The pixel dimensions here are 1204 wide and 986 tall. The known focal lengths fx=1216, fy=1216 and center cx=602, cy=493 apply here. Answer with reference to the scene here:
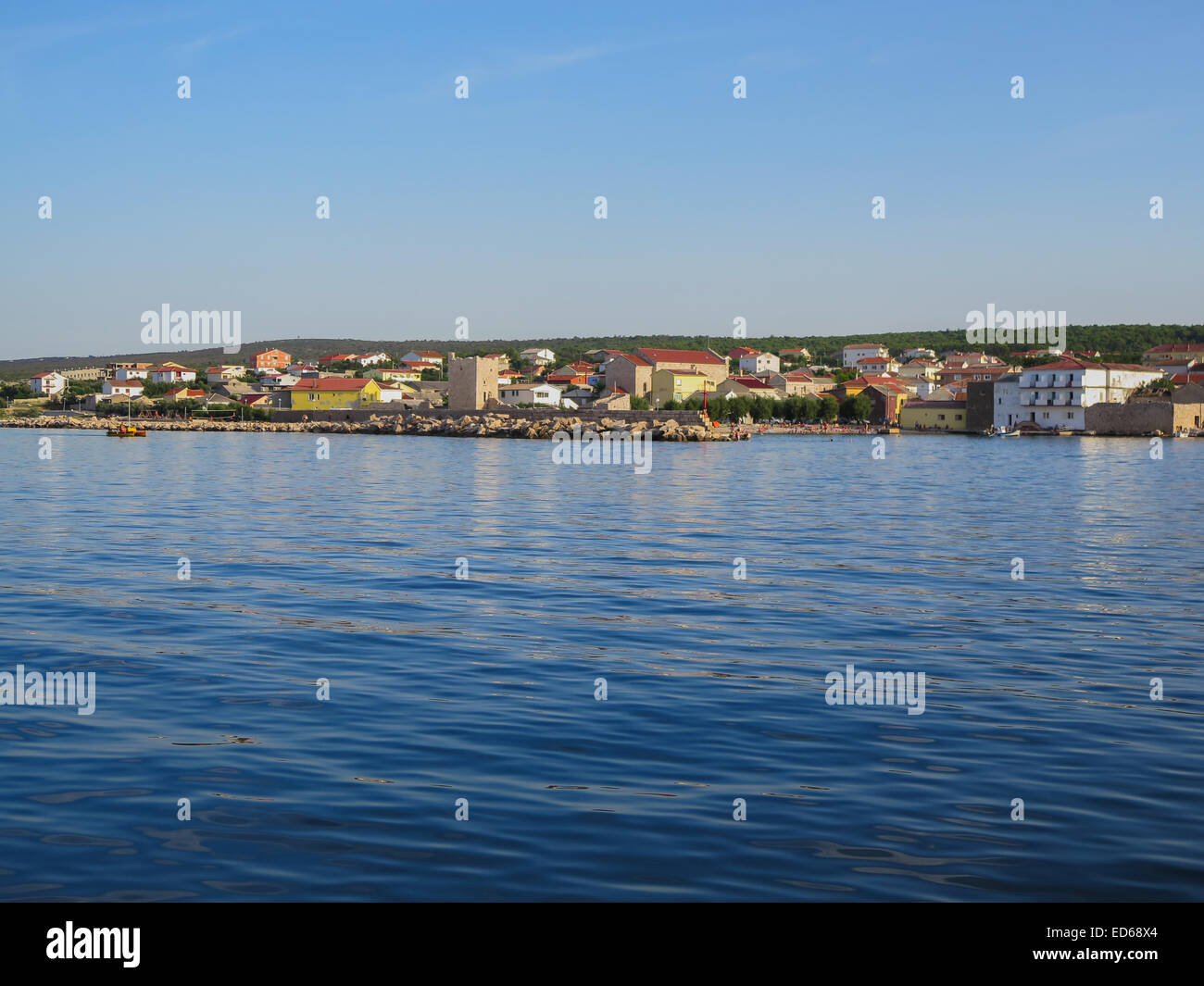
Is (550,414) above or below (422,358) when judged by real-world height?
below

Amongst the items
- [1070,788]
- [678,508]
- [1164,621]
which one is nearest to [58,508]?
[678,508]

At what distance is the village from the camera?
294 feet

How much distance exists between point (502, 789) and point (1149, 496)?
85.0 ft

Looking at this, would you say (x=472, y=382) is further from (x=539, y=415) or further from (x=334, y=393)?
(x=334, y=393)

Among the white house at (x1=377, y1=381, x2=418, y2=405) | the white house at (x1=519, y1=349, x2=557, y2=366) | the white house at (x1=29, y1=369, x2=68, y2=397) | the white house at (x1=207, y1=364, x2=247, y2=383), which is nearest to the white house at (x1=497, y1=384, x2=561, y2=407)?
the white house at (x1=377, y1=381, x2=418, y2=405)

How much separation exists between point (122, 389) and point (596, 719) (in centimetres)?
12685

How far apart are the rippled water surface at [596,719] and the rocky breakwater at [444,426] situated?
55.9 metres

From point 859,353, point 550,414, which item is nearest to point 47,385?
point 550,414

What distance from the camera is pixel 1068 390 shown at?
90.4 meters

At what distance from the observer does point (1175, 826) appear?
553 cm

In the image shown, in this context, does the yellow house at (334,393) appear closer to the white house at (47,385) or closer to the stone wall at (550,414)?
the stone wall at (550,414)

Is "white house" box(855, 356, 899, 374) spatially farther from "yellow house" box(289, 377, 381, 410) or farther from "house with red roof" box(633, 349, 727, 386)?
"yellow house" box(289, 377, 381, 410)

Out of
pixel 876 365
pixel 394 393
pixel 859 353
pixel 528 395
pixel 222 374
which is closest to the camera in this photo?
pixel 528 395
